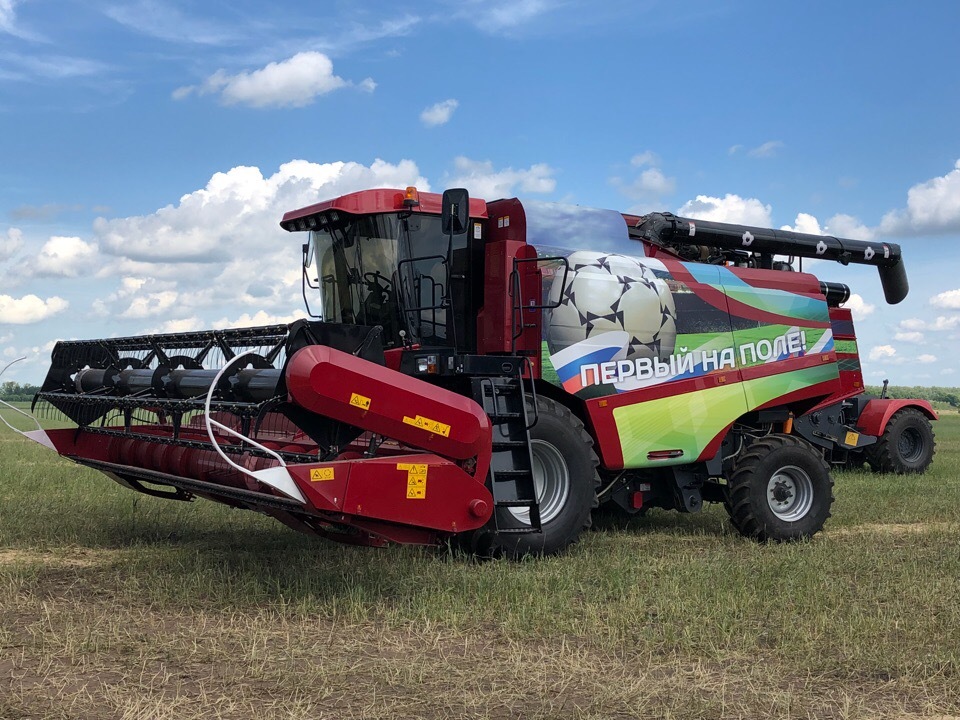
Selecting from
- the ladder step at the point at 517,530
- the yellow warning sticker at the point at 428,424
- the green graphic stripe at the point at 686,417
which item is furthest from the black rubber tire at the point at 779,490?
the yellow warning sticker at the point at 428,424

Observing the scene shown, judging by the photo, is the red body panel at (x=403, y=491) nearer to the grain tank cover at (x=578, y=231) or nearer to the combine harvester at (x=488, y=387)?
the combine harvester at (x=488, y=387)

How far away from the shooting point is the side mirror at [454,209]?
22.6 feet

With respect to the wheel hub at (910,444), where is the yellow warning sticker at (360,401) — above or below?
above

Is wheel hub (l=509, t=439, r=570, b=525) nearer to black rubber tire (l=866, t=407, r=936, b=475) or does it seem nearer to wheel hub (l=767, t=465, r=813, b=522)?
wheel hub (l=767, t=465, r=813, b=522)

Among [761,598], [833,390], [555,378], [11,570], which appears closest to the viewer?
[761,598]

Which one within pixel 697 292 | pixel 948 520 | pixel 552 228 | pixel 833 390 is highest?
pixel 552 228

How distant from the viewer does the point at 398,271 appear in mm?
7602

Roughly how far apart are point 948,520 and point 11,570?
8.59 m

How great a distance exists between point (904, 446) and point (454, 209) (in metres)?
11.3

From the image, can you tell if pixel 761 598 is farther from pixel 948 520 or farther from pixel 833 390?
pixel 948 520

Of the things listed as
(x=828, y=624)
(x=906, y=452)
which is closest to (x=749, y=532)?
(x=828, y=624)

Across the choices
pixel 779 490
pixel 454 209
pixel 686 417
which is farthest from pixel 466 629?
pixel 779 490

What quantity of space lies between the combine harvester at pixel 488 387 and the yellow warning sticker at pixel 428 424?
2 centimetres

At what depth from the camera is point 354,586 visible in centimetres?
617
